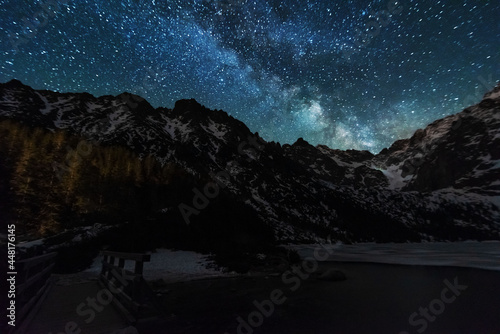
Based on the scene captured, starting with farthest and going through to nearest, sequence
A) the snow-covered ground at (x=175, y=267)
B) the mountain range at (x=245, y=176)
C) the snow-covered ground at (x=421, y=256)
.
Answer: the mountain range at (x=245, y=176), the snow-covered ground at (x=421, y=256), the snow-covered ground at (x=175, y=267)

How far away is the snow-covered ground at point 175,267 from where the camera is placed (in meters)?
22.9

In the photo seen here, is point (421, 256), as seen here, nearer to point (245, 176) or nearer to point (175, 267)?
point (175, 267)

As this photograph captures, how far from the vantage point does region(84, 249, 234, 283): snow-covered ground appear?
22934 mm

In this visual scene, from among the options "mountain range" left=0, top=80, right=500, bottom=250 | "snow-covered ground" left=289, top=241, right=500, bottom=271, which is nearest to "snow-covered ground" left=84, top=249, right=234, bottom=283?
"snow-covered ground" left=289, top=241, right=500, bottom=271

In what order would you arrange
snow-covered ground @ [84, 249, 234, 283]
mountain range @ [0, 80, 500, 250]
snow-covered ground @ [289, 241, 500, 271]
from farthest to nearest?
mountain range @ [0, 80, 500, 250] < snow-covered ground @ [289, 241, 500, 271] < snow-covered ground @ [84, 249, 234, 283]

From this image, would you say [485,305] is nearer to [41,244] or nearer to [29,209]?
[41,244]

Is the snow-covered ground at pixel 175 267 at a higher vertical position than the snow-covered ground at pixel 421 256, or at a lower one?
higher

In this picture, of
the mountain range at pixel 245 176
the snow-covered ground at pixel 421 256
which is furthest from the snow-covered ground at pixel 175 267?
the mountain range at pixel 245 176

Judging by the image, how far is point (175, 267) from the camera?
2664 centimetres

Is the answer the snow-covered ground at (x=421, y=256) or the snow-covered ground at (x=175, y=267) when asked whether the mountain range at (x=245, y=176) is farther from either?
the snow-covered ground at (x=175, y=267)

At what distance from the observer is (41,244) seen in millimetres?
28328

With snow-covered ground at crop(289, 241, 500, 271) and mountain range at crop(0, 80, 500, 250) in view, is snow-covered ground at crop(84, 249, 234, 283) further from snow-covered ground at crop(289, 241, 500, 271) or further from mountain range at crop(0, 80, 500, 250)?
mountain range at crop(0, 80, 500, 250)

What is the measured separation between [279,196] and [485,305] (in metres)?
118

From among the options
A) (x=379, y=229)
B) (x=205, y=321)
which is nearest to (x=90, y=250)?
(x=205, y=321)
